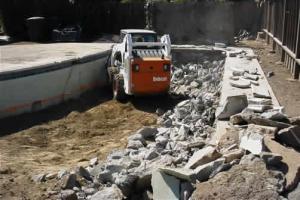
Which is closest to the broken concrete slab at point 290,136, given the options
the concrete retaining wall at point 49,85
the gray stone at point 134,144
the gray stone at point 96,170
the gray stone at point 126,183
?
the gray stone at point 126,183

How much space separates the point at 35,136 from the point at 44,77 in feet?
7.78

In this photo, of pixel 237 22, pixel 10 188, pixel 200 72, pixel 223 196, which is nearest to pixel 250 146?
pixel 223 196

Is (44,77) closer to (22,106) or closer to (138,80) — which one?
(22,106)

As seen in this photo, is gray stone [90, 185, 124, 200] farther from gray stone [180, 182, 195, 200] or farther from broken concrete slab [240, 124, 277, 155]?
broken concrete slab [240, 124, 277, 155]

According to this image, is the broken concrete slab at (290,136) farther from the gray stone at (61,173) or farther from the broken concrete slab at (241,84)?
the broken concrete slab at (241,84)

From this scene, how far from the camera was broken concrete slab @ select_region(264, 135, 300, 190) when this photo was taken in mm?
5203

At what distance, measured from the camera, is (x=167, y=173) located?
567 centimetres

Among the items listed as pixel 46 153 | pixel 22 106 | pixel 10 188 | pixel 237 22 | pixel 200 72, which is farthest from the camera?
pixel 237 22

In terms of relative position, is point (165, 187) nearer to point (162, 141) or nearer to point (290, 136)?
point (290, 136)

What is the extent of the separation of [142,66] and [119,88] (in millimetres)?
1291

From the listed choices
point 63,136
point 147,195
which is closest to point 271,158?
point 147,195

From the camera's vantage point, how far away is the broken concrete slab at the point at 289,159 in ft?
17.1

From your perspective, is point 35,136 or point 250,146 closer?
point 250,146

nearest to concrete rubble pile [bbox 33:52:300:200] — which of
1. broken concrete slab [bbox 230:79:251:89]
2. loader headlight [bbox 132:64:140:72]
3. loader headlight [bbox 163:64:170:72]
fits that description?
broken concrete slab [bbox 230:79:251:89]
